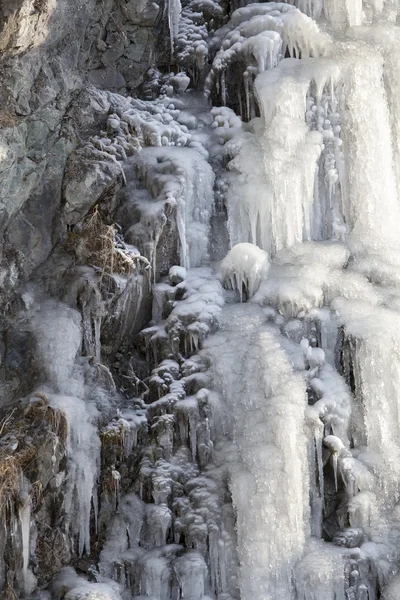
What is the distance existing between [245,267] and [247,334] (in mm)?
841

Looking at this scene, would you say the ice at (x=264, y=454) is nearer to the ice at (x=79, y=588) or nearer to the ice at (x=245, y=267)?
the ice at (x=245, y=267)

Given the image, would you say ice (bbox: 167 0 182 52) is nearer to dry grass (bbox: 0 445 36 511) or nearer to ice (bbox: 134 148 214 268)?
ice (bbox: 134 148 214 268)

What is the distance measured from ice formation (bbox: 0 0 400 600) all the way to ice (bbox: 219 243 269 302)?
0.06 feet

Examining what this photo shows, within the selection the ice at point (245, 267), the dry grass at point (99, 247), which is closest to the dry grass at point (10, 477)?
the dry grass at point (99, 247)

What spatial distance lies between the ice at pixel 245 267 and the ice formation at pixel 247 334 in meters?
0.02

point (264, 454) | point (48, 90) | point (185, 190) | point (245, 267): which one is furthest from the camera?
point (185, 190)

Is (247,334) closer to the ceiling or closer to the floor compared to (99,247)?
closer to the floor

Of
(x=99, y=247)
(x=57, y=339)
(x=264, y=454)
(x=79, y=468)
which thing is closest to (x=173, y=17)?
(x=99, y=247)

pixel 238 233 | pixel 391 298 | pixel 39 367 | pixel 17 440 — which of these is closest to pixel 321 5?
pixel 238 233

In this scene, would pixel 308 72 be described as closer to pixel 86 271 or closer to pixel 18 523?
pixel 86 271

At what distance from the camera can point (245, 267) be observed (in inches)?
411

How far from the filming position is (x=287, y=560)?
28.8 feet

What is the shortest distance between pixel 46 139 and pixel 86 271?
1447 millimetres

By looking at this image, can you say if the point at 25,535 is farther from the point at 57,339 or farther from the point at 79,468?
the point at 57,339
